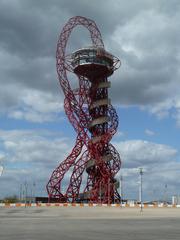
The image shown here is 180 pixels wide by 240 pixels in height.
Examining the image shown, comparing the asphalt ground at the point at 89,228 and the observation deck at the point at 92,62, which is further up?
the observation deck at the point at 92,62

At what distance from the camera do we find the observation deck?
306 feet

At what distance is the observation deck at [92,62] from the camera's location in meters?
93.4

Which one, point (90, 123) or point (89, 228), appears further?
point (90, 123)

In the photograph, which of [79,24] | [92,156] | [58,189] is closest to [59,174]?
[58,189]

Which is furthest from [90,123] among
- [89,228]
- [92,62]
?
[89,228]

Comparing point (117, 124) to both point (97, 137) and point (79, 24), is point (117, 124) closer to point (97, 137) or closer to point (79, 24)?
point (97, 137)

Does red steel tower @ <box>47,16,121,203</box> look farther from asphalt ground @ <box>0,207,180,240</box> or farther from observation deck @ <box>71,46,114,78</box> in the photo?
asphalt ground @ <box>0,207,180,240</box>

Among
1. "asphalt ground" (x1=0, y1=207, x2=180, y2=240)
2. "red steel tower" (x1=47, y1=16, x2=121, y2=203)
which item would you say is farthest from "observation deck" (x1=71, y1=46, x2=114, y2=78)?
"asphalt ground" (x1=0, y1=207, x2=180, y2=240)

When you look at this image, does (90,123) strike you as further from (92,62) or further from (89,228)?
(89,228)

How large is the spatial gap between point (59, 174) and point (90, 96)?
18.1 metres

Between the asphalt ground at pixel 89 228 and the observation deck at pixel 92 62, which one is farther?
the observation deck at pixel 92 62

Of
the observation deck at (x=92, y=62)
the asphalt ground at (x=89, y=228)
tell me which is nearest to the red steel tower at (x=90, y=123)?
the observation deck at (x=92, y=62)

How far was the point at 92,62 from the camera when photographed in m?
93.1

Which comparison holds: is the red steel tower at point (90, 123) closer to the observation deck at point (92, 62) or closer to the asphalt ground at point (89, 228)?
the observation deck at point (92, 62)
